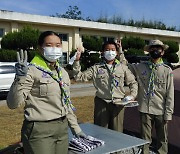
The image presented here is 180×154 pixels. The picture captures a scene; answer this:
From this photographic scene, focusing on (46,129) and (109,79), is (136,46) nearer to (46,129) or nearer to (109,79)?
(109,79)

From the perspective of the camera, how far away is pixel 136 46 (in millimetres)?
21719

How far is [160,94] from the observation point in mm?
3615

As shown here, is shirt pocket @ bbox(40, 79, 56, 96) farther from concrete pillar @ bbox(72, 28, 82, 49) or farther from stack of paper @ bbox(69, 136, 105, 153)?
concrete pillar @ bbox(72, 28, 82, 49)

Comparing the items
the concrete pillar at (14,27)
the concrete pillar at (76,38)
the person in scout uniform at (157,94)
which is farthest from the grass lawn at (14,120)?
the concrete pillar at (76,38)

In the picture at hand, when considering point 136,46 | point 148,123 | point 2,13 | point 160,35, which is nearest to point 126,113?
point 148,123

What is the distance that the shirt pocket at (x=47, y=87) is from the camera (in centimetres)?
223

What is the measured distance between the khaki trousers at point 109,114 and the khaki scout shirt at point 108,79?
0.09 metres

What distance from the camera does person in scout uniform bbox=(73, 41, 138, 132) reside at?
3537 millimetres

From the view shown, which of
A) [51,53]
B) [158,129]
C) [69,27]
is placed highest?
[69,27]

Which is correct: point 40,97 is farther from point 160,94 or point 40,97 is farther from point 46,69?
point 160,94

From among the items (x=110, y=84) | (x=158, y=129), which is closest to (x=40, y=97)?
(x=110, y=84)

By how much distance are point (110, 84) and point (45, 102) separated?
142 cm

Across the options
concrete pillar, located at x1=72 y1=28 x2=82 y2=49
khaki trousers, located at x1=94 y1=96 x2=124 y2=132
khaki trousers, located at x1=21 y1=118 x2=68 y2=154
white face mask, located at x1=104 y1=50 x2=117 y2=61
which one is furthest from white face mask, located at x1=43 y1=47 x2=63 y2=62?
concrete pillar, located at x1=72 y1=28 x2=82 y2=49

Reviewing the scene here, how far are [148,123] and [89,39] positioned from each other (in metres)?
15.2
